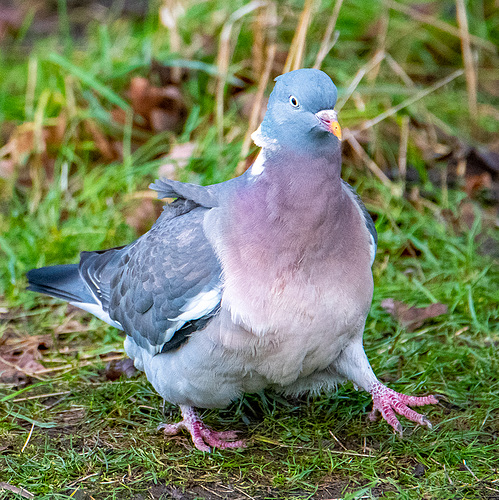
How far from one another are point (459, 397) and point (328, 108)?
152 centimetres

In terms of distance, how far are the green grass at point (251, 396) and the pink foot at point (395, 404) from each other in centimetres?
13

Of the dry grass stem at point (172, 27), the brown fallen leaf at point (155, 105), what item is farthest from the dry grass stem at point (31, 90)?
the dry grass stem at point (172, 27)

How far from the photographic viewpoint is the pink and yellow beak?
8.34 feet

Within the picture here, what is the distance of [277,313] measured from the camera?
268cm

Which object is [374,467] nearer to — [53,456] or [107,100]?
[53,456]

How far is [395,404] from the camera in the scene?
9.61 feet

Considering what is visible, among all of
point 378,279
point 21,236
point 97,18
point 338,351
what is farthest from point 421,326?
point 97,18

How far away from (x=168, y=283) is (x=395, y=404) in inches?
42.4

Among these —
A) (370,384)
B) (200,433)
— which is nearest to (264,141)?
(370,384)

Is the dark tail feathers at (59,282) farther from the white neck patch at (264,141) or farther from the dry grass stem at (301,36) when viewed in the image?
the dry grass stem at (301,36)

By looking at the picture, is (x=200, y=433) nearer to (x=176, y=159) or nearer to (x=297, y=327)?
(x=297, y=327)

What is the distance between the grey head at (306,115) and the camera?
2604mm

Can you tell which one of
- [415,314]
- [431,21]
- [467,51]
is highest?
[431,21]

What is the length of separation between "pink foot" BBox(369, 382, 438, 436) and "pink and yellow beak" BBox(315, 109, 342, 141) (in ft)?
3.66
